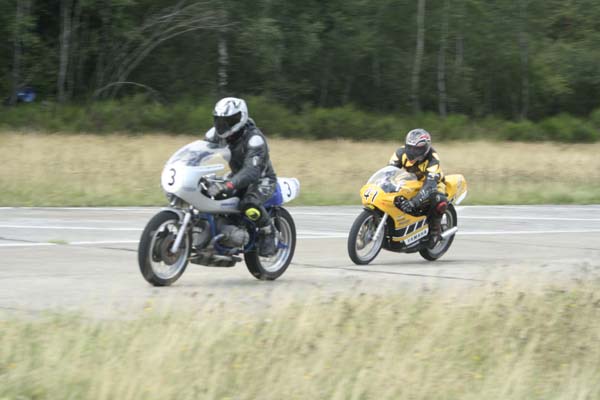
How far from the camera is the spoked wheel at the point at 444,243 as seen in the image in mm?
13719

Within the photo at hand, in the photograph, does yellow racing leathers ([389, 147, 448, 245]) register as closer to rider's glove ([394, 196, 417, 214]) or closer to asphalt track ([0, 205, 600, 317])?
rider's glove ([394, 196, 417, 214])

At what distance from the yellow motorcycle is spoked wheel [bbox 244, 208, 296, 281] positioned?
131cm

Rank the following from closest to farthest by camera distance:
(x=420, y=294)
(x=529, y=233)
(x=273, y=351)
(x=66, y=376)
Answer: (x=66, y=376) < (x=273, y=351) < (x=420, y=294) < (x=529, y=233)

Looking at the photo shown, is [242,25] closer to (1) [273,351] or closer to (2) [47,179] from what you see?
(2) [47,179]

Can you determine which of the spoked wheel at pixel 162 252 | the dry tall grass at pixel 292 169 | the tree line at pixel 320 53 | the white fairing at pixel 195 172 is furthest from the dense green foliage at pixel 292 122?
the spoked wheel at pixel 162 252

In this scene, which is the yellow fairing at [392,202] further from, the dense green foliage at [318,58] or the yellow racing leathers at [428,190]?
the dense green foliage at [318,58]

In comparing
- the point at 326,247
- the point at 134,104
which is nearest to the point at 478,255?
the point at 326,247

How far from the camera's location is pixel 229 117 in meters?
Result: 10.4

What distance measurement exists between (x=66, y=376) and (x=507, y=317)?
386 cm

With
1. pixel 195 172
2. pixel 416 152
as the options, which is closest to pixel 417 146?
pixel 416 152

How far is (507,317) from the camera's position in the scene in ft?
28.6

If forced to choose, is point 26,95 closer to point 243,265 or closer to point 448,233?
point 448,233

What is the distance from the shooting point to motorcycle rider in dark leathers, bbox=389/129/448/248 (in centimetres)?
1298

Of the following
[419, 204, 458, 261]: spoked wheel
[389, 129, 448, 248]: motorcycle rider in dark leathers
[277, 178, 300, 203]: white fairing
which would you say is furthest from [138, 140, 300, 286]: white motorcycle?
[419, 204, 458, 261]: spoked wheel
